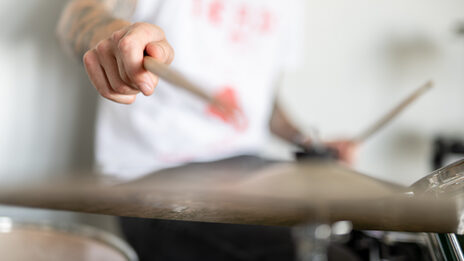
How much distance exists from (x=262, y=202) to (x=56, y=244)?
388mm

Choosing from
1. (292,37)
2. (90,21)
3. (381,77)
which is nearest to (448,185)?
(90,21)

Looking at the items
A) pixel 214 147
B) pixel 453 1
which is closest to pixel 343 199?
pixel 214 147

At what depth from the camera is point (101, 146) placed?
824 mm

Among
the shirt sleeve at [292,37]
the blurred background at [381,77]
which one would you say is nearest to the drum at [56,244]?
the blurred background at [381,77]

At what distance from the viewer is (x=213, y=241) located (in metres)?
0.72

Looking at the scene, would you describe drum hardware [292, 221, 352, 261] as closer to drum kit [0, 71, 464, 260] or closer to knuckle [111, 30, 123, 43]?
drum kit [0, 71, 464, 260]

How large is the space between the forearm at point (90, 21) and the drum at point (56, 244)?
225mm

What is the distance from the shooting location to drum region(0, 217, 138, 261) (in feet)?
1.68

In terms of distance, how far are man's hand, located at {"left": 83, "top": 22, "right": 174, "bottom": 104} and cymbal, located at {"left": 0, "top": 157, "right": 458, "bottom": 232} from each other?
7 cm

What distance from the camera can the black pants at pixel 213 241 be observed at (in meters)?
0.72

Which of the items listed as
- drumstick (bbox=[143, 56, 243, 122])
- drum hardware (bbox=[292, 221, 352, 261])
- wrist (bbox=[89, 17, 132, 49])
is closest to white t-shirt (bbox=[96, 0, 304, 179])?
drum hardware (bbox=[292, 221, 352, 261])

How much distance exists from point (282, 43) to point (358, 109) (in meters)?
0.43

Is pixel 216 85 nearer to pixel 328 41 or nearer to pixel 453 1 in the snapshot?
pixel 328 41

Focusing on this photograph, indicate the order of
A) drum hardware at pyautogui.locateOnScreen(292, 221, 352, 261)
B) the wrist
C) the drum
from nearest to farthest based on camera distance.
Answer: the wrist → the drum → drum hardware at pyautogui.locateOnScreen(292, 221, 352, 261)
